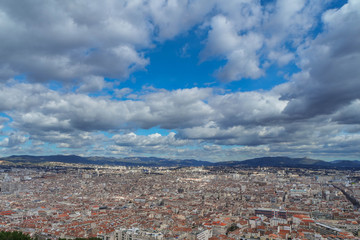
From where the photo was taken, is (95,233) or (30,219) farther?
(30,219)

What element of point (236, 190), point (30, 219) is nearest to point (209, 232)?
point (30, 219)

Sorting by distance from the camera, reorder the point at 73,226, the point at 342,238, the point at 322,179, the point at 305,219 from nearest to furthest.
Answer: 1. the point at 342,238
2. the point at 73,226
3. the point at 305,219
4. the point at 322,179

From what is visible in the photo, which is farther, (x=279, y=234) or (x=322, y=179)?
(x=322, y=179)

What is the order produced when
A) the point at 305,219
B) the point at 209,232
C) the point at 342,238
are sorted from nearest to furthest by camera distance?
the point at 342,238
the point at 209,232
the point at 305,219

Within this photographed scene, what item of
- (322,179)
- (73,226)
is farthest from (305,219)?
(322,179)

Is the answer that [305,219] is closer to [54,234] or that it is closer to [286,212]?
[286,212]

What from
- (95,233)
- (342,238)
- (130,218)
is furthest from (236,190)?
(95,233)

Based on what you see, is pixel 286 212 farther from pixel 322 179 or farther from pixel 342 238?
pixel 322 179

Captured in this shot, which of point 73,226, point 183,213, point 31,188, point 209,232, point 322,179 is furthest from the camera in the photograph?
point 322,179

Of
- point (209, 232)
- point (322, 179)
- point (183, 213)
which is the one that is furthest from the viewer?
point (322, 179)
